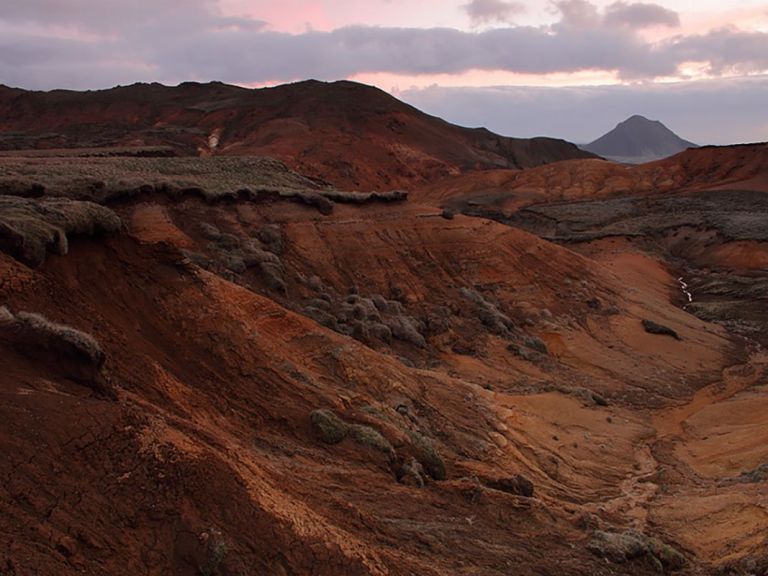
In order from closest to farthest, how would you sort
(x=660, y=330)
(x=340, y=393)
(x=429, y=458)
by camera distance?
(x=429, y=458), (x=340, y=393), (x=660, y=330)

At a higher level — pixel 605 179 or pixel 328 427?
pixel 605 179

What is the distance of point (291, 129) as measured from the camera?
218 feet

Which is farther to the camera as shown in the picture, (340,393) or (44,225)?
(340,393)

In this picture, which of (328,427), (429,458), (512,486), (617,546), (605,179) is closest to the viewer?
(617,546)

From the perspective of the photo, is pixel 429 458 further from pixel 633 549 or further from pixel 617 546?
pixel 633 549

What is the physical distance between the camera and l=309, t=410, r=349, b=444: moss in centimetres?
998

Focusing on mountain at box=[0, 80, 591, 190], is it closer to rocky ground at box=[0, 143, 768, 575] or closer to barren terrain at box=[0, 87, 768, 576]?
barren terrain at box=[0, 87, 768, 576]

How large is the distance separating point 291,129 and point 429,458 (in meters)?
59.4

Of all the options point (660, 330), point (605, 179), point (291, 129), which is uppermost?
point (291, 129)

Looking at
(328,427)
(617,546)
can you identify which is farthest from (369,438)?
(617,546)

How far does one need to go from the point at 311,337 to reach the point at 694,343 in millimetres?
15917

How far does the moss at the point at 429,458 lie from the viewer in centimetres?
1046

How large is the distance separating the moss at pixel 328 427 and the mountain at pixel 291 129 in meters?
48.8

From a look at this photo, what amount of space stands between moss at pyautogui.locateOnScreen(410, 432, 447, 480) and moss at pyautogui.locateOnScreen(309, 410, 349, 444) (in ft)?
3.95
